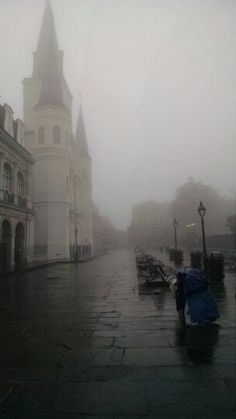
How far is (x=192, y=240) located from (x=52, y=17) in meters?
41.0

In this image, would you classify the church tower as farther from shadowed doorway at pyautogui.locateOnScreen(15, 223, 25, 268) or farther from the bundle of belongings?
the bundle of belongings

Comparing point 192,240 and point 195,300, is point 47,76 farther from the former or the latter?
point 195,300

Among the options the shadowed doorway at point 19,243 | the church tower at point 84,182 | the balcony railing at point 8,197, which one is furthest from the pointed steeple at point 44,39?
→ the balcony railing at point 8,197

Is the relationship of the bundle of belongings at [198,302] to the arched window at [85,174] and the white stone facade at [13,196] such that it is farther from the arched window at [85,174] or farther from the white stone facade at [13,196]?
the arched window at [85,174]

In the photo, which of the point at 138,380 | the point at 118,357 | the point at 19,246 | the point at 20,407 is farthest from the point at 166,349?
the point at 19,246

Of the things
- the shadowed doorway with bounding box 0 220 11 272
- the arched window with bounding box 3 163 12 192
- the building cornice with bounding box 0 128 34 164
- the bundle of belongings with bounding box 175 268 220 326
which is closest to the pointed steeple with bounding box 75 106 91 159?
the building cornice with bounding box 0 128 34 164

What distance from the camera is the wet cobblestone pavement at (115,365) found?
12.4ft

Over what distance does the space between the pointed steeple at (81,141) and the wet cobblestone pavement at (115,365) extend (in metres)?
59.5

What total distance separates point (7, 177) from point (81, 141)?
3856 centimetres

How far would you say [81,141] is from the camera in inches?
2682

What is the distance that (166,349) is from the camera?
18.2 feet

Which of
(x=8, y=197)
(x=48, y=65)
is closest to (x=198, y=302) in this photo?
(x=8, y=197)

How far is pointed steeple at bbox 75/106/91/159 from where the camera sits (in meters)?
67.1

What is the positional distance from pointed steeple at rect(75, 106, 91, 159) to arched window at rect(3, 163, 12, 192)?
36301 mm
